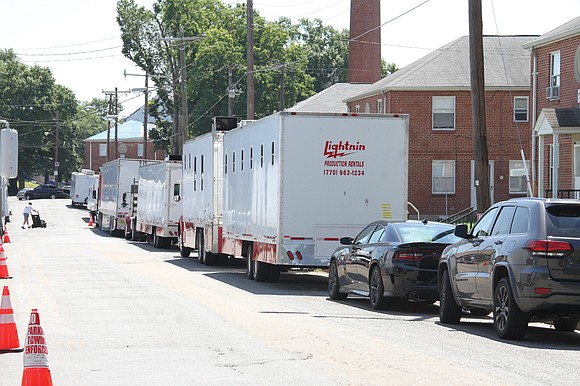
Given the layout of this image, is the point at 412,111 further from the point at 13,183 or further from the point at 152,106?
the point at 13,183

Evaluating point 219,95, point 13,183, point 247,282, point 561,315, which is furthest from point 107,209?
point 13,183

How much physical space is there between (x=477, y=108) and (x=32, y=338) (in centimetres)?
1482

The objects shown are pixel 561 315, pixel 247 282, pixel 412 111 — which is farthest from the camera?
pixel 412 111

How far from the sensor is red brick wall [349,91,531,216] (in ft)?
170

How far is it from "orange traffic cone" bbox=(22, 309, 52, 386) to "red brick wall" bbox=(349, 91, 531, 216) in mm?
43634

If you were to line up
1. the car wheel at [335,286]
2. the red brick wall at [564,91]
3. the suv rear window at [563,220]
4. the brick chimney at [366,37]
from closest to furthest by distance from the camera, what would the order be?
the suv rear window at [563,220]
the car wheel at [335,286]
the red brick wall at [564,91]
the brick chimney at [366,37]

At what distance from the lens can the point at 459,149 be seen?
52625 mm

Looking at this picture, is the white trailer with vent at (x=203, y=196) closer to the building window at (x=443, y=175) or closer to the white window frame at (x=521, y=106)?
the building window at (x=443, y=175)

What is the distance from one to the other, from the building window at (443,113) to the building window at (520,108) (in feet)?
A: 9.63

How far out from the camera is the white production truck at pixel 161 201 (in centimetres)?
4012

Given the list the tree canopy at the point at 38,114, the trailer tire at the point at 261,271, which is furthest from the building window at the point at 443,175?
the tree canopy at the point at 38,114

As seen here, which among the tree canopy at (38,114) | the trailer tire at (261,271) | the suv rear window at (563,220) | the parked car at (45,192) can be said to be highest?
the tree canopy at (38,114)

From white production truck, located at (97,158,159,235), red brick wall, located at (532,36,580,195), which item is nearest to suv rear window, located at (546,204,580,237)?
red brick wall, located at (532,36,580,195)

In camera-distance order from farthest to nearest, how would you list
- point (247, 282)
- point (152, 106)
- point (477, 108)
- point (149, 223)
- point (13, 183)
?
point (13, 183), point (152, 106), point (149, 223), point (247, 282), point (477, 108)
